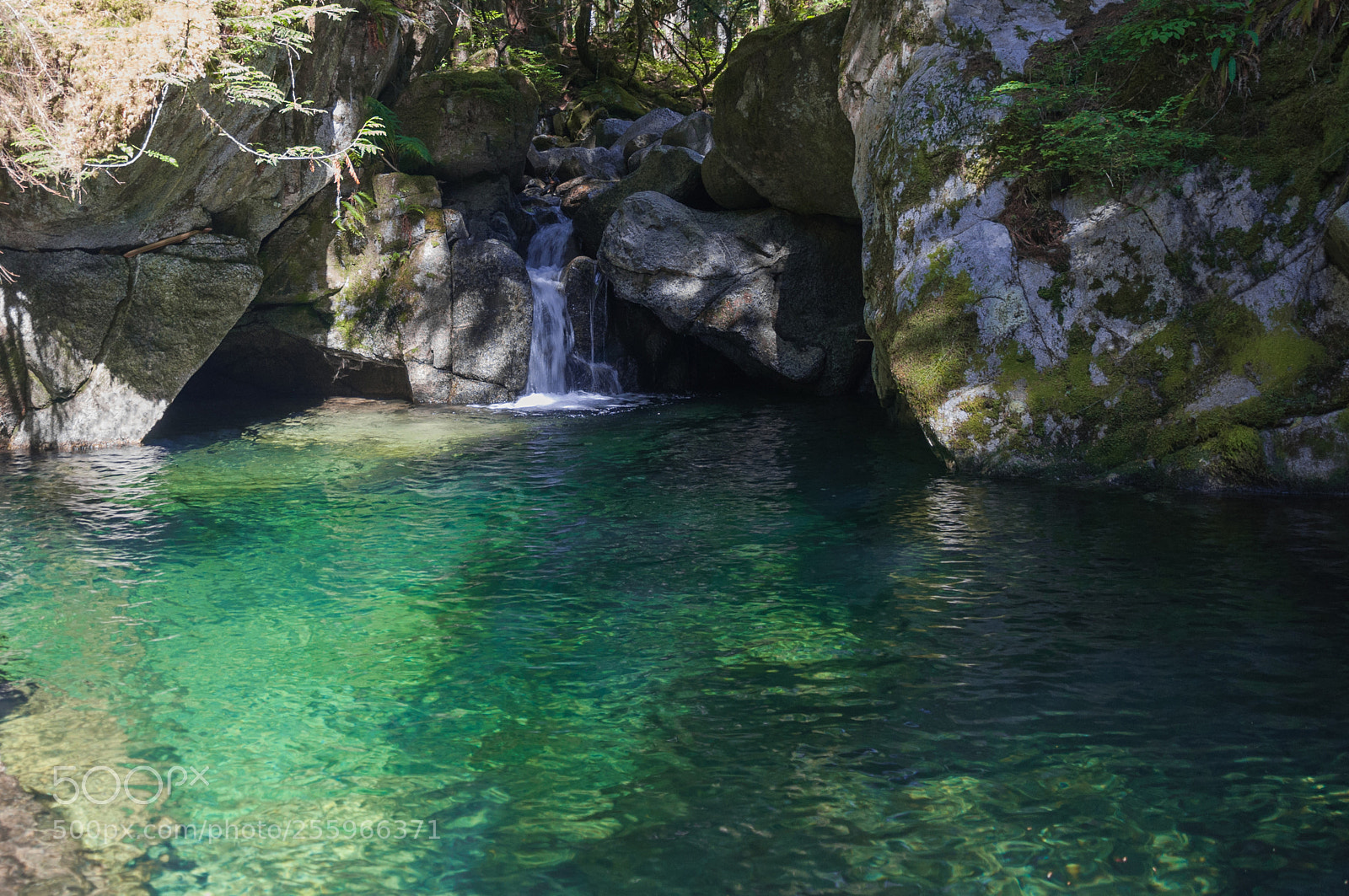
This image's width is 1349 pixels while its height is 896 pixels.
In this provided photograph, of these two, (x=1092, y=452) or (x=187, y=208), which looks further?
(x=187, y=208)

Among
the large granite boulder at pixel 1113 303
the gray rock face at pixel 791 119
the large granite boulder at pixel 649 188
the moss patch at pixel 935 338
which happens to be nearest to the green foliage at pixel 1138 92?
the large granite boulder at pixel 1113 303

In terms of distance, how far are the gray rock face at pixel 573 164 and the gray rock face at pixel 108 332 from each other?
1001 centimetres

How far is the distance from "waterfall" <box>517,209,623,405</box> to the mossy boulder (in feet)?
7.43

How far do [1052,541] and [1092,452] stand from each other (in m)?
1.99

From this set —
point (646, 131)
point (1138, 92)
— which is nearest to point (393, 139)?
point (646, 131)

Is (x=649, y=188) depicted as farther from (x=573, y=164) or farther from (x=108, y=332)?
(x=108, y=332)

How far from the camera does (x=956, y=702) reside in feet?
15.1

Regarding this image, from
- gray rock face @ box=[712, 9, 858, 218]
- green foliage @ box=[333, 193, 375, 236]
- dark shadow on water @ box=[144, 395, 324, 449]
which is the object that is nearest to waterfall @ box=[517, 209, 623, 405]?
green foliage @ box=[333, 193, 375, 236]

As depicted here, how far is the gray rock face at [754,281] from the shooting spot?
1462cm

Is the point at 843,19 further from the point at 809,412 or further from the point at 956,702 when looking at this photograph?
the point at 956,702

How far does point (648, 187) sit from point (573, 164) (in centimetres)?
476

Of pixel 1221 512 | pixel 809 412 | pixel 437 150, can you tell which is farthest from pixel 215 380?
pixel 1221 512

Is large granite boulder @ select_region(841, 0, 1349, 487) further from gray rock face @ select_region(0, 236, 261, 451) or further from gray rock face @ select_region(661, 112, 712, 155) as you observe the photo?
gray rock face @ select_region(661, 112, 712, 155)

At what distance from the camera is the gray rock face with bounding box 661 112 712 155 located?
18.6 meters
